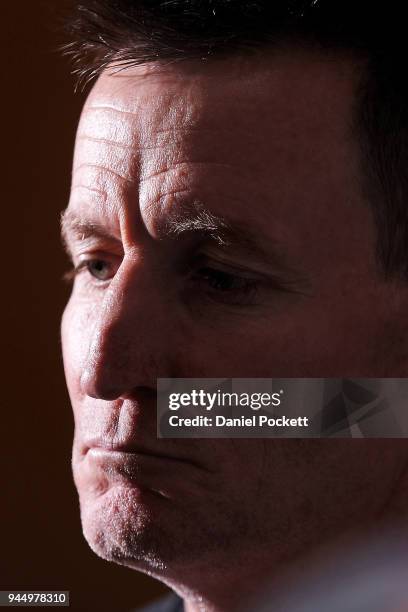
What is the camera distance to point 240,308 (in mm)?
1095

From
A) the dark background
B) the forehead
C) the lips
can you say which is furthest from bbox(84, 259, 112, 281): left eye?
the dark background

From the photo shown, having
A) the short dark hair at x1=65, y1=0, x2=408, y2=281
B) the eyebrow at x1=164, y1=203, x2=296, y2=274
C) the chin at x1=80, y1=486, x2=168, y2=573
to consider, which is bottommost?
the chin at x1=80, y1=486, x2=168, y2=573

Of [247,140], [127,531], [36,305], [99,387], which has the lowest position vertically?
[127,531]

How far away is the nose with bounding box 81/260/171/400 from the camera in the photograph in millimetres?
1064

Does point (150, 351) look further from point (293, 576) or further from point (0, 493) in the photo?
point (0, 493)

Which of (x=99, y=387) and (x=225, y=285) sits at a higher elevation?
(x=225, y=285)

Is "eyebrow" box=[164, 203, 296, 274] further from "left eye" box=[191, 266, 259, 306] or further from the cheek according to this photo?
the cheek

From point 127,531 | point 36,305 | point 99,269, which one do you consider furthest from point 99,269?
point 36,305

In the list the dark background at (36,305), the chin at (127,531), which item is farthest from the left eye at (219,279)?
the dark background at (36,305)

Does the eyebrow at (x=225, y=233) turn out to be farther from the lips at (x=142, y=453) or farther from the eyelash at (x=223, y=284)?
the lips at (x=142, y=453)

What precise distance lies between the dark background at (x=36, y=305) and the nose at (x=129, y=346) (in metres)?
0.74

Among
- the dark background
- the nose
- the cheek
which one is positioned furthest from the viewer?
the dark background

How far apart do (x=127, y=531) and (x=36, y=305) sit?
0.80 m

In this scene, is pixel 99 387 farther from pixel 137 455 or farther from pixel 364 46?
pixel 364 46
